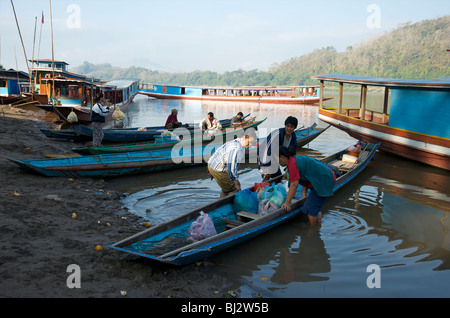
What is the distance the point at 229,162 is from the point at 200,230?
128cm

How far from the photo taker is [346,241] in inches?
214

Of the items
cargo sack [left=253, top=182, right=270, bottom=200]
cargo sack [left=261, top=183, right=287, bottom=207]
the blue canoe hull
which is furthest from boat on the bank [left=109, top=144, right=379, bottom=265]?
the blue canoe hull

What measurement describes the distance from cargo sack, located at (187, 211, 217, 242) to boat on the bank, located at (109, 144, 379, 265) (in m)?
0.09

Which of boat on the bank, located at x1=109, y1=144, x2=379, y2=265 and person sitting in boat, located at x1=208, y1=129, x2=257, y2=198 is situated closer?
boat on the bank, located at x1=109, y1=144, x2=379, y2=265

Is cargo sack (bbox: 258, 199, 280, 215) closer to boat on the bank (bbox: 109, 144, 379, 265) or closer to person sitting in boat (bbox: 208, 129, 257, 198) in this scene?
boat on the bank (bbox: 109, 144, 379, 265)

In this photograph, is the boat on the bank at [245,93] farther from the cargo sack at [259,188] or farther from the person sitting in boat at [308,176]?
the person sitting in boat at [308,176]

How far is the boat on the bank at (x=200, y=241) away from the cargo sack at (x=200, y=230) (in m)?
0.09

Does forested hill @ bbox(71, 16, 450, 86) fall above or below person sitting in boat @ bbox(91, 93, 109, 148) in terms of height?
above

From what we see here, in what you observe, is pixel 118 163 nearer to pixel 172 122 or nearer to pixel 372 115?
pixel 172 122

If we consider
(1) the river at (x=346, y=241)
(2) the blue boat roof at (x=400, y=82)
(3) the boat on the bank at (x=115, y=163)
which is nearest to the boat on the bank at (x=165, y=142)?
(3) the boat on the bank at (x=115, y=163)

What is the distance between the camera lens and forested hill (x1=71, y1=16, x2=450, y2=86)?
6141 cm

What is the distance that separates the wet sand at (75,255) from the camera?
343cm

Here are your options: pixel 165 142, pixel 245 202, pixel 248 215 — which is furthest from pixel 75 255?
pixel 165 142

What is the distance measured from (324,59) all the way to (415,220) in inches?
3834
